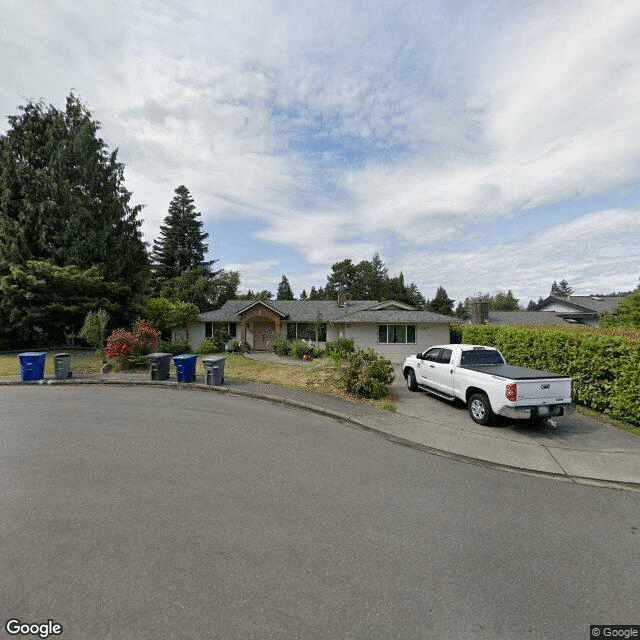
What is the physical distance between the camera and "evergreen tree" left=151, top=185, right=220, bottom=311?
131ft

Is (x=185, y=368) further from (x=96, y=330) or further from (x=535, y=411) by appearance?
(x=535, y=411)

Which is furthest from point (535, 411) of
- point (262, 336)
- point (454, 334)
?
point (262, 336)

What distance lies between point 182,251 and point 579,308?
50290 mm

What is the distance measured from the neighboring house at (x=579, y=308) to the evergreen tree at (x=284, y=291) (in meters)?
46.6

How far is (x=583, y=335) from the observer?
29.2 feet

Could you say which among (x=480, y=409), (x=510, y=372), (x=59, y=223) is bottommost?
(x=480, y=409)

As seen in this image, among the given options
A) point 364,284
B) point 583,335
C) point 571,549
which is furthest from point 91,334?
point 364,284

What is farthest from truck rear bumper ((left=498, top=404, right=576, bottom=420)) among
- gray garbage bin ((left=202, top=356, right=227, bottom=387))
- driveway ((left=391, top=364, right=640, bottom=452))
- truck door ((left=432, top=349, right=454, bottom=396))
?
gray garbage bin ((left=202, top=356, right=227, bottom=387))

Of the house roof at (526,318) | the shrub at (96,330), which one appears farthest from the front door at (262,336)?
the house roof at (526,318)

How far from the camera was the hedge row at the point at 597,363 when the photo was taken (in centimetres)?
736

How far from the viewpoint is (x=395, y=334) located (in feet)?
69.8

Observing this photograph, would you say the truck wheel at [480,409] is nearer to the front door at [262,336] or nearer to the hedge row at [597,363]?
the hedge row at [597,363]

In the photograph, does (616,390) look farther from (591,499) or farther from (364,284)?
(364,284)

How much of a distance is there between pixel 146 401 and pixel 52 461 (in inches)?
159
